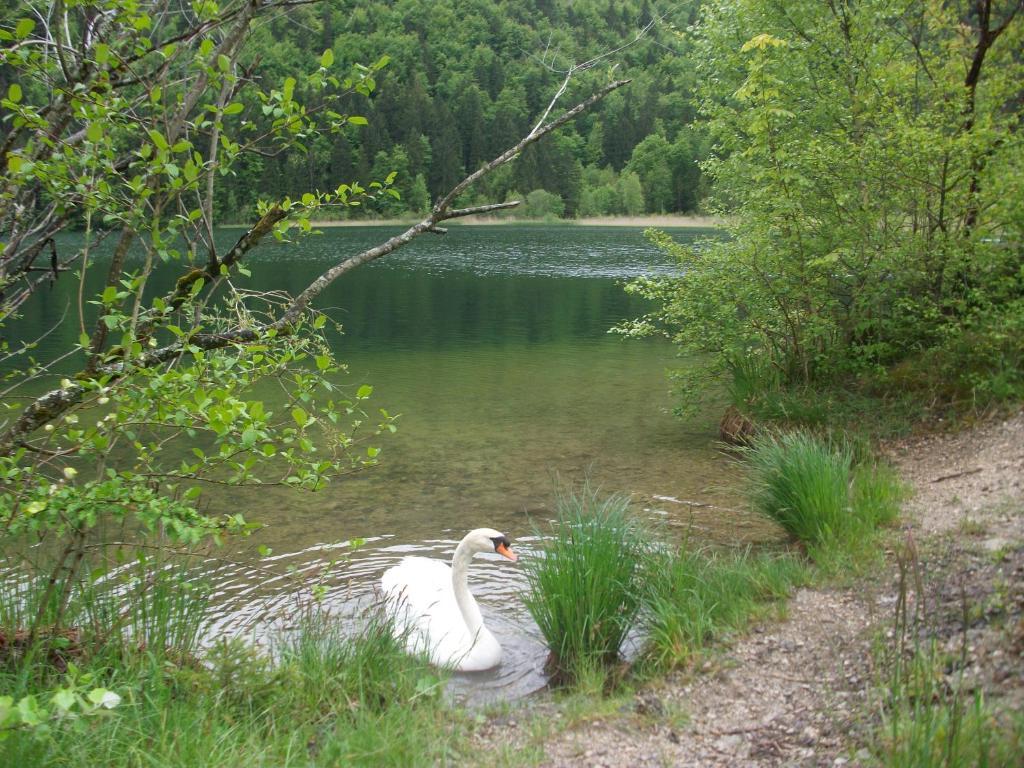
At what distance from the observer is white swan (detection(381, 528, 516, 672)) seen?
18.7ft

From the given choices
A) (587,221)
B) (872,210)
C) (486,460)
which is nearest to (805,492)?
(872,210)

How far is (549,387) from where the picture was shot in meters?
16.6

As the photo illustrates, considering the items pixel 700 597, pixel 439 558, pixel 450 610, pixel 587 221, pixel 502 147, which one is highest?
pixel 502 147

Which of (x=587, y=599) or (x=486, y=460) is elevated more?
(x=587, y=599)

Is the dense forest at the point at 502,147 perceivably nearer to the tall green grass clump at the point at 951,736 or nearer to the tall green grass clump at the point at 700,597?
the tall green grass clump at the point at 700,597

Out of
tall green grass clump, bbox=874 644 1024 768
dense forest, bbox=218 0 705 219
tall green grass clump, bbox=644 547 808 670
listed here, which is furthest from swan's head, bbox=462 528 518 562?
dense forest, bbox=218 0 705 219

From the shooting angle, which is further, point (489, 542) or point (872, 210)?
point (872, 210)

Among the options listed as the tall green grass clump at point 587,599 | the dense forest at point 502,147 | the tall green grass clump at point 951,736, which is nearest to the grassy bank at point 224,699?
the tall green grass clump at point 587,599

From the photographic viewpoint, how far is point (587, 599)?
526cm

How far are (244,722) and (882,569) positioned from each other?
3.98m

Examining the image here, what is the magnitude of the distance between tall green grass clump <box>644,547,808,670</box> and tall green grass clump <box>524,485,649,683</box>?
0.54 feet

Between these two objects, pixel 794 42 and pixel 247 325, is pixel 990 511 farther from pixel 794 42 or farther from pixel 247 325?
pixel 794 42

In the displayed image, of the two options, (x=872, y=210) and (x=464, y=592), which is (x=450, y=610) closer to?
(x=464, y=592)

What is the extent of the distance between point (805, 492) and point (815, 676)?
8.10ft
